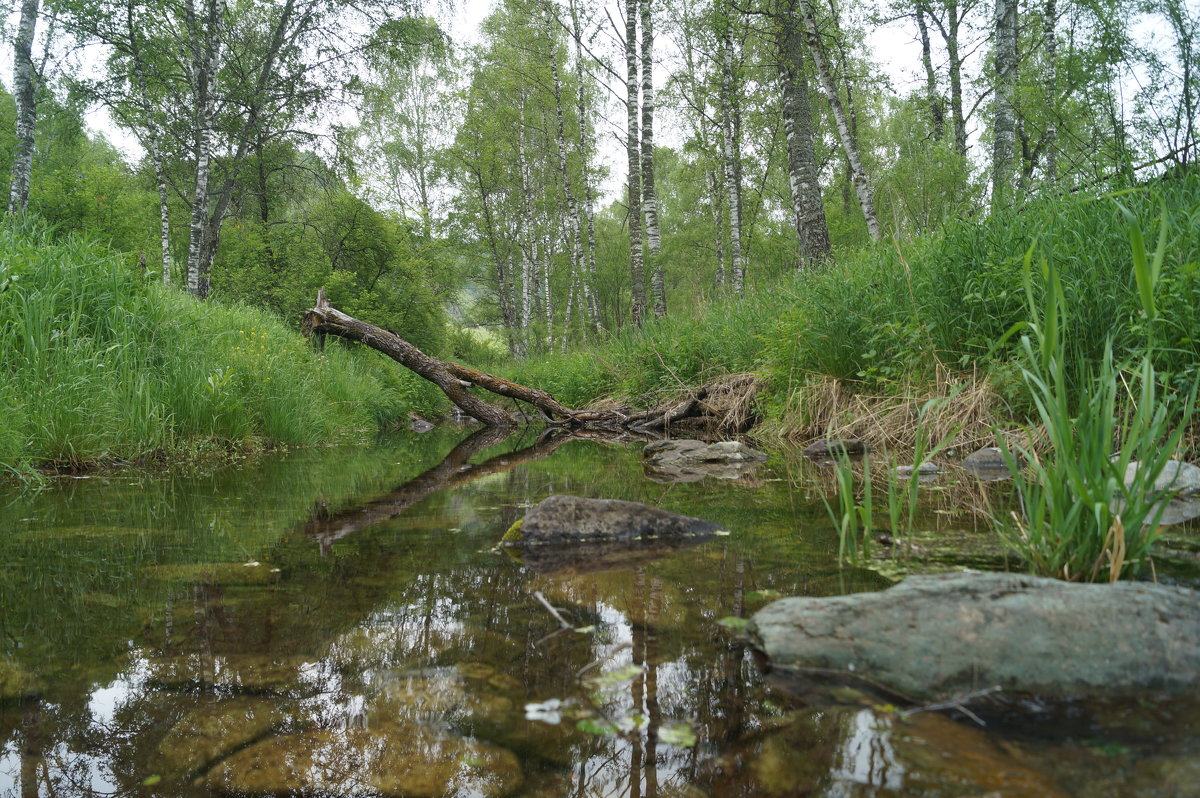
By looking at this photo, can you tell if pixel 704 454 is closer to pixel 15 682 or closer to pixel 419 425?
pixel 15 682

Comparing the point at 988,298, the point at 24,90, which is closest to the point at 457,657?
the point at 988,298

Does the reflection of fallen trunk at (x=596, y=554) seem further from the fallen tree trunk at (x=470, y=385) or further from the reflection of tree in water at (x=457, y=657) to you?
the fallen tree trunk at (x=470, y=385)

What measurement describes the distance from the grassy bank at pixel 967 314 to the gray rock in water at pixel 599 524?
117 cm

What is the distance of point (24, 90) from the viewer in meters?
11.9

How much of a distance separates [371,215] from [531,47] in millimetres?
8433

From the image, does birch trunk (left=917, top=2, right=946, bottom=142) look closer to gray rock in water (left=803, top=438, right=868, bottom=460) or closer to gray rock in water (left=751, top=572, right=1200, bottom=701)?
gray rock in water (left=803, top=438, right=868, bottom=460)

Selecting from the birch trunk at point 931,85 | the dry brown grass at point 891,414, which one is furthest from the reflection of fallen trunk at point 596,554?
the birch trunk at point 931,85

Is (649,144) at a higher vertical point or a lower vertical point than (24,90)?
lower

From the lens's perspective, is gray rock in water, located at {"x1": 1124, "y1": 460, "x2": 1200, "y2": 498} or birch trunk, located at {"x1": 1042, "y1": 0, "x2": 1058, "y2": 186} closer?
gray rock in water, located at {"x1": 1124, "y1": 460, "x2": 1200, "y2": 498}

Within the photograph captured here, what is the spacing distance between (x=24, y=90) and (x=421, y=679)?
16.2 m

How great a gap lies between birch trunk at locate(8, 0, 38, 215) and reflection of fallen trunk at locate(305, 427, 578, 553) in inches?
427

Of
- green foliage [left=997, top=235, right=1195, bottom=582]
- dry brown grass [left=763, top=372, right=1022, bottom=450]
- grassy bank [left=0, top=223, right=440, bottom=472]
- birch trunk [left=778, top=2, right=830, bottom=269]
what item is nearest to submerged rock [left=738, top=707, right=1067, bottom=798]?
green foliage [left=997, top=235, right=1195, bottom=582]

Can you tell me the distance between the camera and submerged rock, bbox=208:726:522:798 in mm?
1000

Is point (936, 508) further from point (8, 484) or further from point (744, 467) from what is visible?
point (8, 484)
